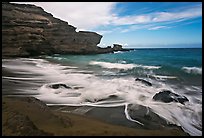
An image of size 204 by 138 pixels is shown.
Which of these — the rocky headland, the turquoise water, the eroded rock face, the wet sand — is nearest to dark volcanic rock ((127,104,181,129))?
the wet sand

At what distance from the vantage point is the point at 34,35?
104 feet

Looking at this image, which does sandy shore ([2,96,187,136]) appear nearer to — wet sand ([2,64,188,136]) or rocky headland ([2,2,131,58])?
wet sand ([2,64,188,136])

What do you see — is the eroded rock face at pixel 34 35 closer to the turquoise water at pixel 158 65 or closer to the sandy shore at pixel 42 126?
the turquoise water at pixel 158 65

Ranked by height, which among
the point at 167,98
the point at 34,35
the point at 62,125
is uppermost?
the point at 34,35

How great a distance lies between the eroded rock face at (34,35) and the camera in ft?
93.0

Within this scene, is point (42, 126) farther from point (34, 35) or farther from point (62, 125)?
point (34, 35)

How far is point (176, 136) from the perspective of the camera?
424cm

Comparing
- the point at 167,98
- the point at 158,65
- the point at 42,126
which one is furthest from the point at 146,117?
the point at 158,65

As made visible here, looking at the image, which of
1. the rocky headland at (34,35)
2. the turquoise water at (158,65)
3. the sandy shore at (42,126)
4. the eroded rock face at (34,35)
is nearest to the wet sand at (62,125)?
the sandy shore at (42,126)

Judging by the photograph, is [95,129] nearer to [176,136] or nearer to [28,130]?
[28,130]

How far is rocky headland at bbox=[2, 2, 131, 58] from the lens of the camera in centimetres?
2834

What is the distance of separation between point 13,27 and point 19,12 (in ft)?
18.7

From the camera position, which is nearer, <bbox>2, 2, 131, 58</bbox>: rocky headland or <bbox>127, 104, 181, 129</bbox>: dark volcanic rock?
<bbox>127, 104, 181, 129</bbox>: dark volcanic rock

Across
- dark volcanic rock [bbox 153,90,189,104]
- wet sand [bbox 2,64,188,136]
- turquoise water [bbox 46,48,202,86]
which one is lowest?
turquoise water [bbox 46,48,202,86]
